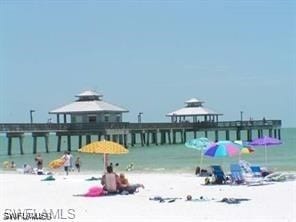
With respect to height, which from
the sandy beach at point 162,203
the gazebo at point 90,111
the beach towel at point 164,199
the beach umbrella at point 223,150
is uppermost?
the gazebo at point 90,111

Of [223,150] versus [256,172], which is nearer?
[223,150]

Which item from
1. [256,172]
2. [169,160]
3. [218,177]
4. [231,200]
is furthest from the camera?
[169,160]

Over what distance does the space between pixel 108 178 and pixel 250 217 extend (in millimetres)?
4721

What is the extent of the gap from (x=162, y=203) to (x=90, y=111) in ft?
125

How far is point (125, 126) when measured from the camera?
171 ft

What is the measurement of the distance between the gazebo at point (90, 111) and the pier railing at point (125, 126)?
4.44 ft

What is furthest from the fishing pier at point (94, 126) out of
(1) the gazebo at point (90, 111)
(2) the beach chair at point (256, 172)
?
(2) the beach chair at point (256, 172)

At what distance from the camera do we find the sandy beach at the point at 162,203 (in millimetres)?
11023

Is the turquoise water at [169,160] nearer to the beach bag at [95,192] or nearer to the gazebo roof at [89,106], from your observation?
the gazebo roof at [89,106]

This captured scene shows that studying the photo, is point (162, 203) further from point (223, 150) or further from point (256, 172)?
point (256, 172)

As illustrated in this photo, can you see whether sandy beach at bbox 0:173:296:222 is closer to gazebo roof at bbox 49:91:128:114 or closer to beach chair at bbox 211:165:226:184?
beach chair at bbox 211:165:226:184

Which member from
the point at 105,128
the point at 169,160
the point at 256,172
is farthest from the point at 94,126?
the point at 256,172

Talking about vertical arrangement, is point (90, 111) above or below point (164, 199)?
above

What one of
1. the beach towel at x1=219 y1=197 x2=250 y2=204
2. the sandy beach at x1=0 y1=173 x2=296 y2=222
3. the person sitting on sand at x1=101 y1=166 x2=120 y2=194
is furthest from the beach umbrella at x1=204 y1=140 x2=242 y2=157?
the beach towel at x1=219 y1=197 x2=250 y2=204
